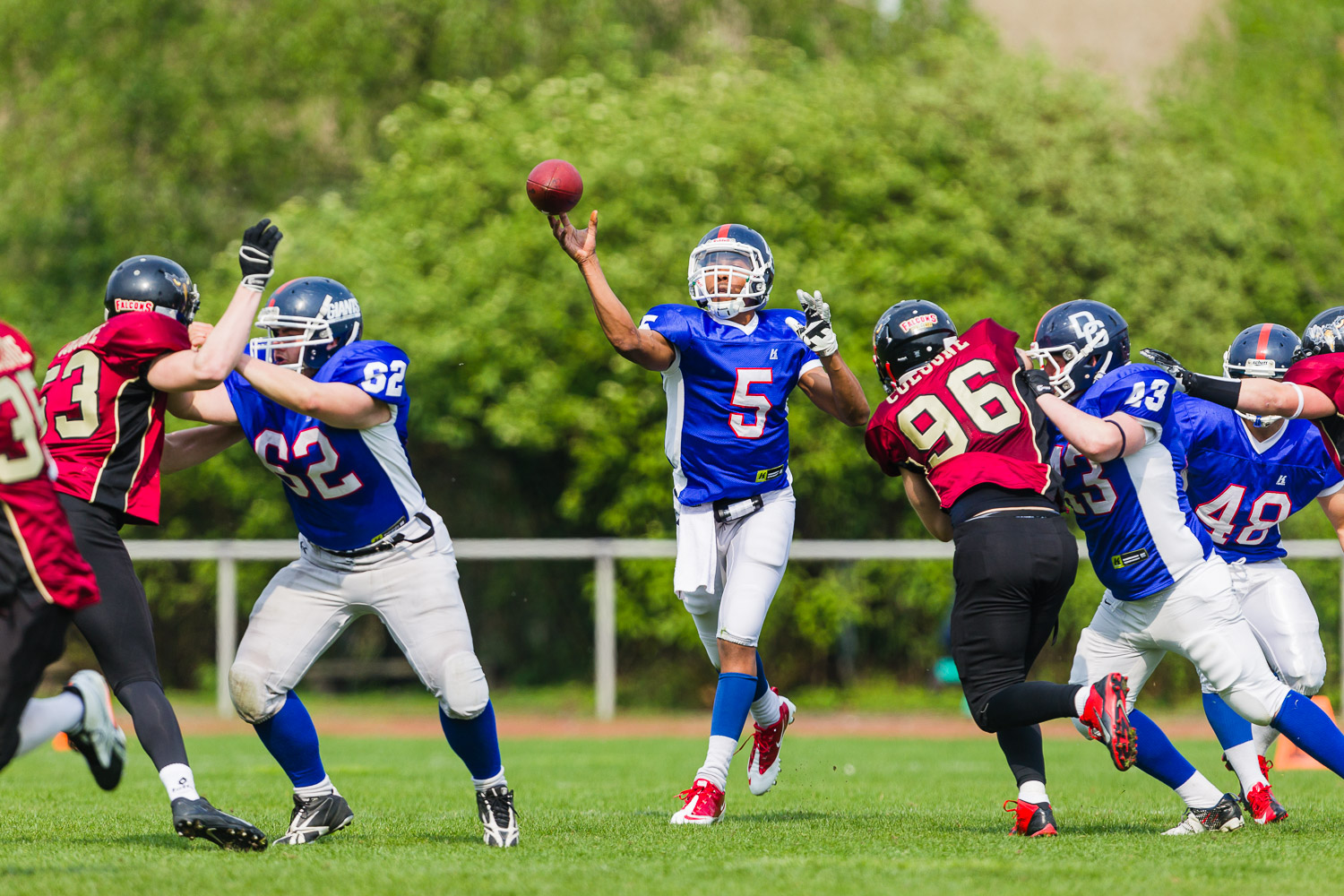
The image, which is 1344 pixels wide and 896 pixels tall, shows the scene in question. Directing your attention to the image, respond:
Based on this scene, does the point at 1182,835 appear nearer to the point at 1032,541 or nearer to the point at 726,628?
the point at 1032,541

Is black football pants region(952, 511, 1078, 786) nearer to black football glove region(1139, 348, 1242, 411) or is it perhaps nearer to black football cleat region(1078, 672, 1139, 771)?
black football cleat region(1078, 672, 1139, 771)

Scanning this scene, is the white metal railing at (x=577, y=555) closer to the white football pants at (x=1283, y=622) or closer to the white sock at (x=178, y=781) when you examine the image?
the white football pants at (x=1283, y=622)

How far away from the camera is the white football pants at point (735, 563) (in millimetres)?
5988

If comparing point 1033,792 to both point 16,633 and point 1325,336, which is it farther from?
point 16,633

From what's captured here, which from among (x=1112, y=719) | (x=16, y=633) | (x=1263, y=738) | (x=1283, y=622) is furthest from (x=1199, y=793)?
(x=16, y=633)

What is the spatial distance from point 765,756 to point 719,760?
1.68 ft

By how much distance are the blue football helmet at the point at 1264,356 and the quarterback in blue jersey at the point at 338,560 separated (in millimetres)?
3524

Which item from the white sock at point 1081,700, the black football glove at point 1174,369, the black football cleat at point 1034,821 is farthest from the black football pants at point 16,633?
the black football glove at point 1174,369

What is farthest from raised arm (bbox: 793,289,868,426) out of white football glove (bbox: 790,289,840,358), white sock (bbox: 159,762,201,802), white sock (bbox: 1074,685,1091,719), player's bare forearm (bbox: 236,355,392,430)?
white sock (bbox: 159,762,201,802)

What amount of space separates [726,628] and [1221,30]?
67.9 ft

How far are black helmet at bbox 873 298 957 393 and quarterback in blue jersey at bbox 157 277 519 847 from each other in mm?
1832

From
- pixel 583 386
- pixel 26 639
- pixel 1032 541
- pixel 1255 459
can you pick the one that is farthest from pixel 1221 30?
pixel 26 639

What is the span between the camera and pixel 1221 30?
76.5ft

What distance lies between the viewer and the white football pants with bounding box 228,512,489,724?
17.0ft
